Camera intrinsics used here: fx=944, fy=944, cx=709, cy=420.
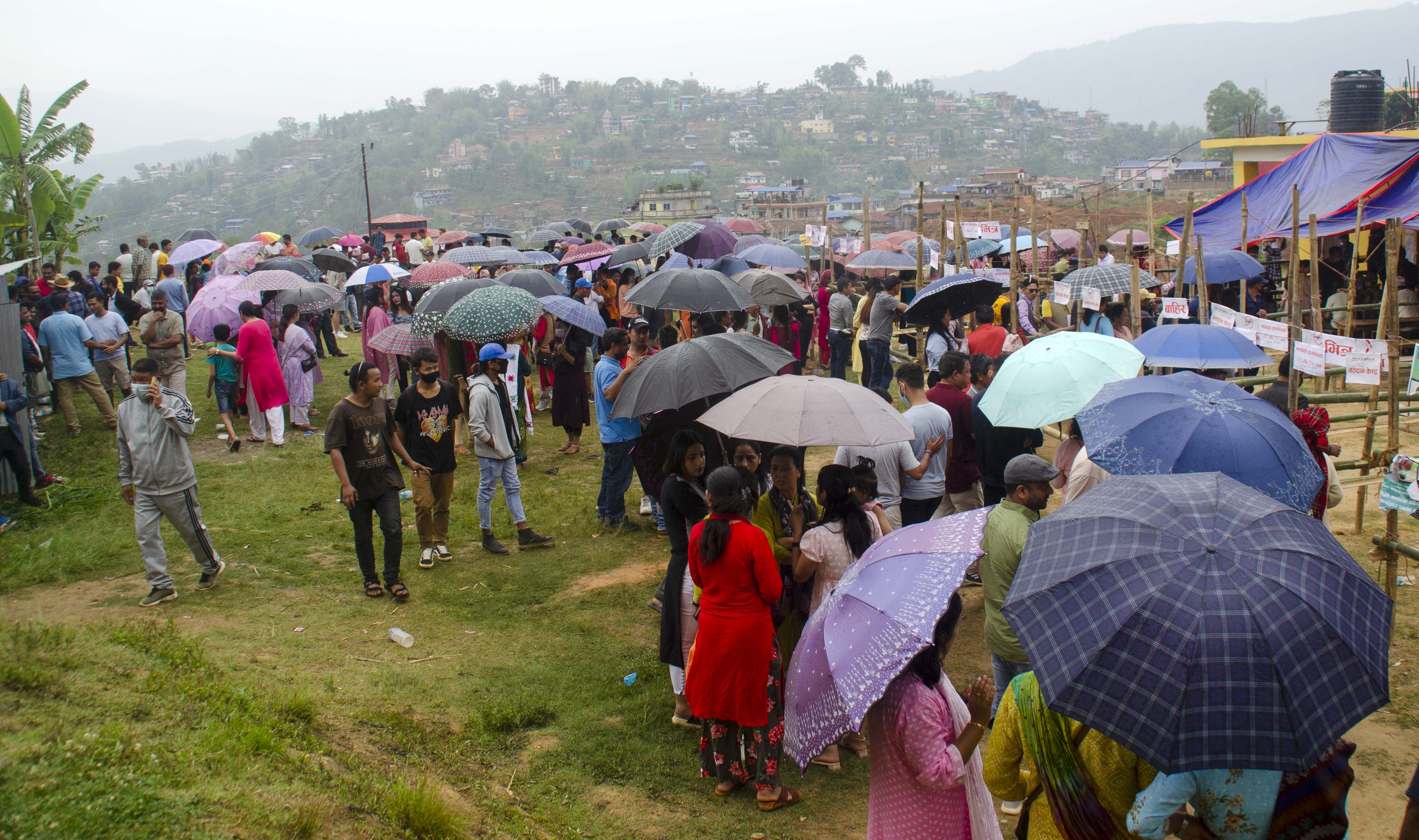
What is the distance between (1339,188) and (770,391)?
901 centimetres

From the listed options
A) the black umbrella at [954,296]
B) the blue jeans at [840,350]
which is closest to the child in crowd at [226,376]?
the blue jeans at [840,350]

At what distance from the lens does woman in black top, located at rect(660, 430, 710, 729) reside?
4547 millimetres

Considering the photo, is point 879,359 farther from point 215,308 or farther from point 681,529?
point 215,308

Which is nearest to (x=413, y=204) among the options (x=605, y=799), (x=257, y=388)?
(x=257, y=388)

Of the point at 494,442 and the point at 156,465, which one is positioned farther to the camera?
the point at 494,442

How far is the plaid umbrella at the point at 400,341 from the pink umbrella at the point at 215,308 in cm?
264

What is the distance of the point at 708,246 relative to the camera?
43.5ft

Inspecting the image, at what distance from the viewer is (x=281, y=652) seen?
5453 mm

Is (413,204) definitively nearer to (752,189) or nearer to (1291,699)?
(752,189)

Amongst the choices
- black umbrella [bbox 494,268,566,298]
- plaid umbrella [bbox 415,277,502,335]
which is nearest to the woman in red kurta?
plaid umbrella [bbox 415,277,502,335]

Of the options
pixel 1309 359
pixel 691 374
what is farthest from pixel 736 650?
pixel 1309 359

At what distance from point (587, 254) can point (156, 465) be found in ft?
34.2

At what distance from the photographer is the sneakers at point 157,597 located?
6.15m

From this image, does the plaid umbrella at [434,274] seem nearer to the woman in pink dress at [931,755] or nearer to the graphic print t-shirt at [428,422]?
the graphic print t-shirt at [428,422]
